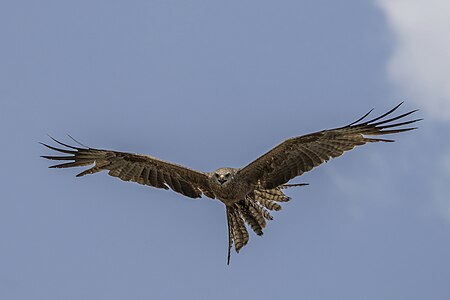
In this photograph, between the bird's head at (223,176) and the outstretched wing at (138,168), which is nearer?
the bird's head at (223,176)

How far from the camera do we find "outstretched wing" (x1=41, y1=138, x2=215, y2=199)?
21.2m

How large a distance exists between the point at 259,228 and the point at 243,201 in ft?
2.06


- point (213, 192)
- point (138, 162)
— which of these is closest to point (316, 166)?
point (213, 192)

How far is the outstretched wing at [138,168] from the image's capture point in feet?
69.5

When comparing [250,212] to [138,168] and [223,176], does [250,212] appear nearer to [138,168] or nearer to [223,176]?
[223,176]

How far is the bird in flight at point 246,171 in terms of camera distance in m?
19.7

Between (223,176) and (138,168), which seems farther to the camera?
(138,168)

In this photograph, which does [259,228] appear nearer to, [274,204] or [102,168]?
[274,204]

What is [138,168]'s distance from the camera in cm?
2147

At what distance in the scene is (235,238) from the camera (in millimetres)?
20781

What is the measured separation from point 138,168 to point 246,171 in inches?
84.6

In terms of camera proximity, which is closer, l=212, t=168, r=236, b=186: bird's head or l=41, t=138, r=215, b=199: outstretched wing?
l=212, t=168, r=236, b=186: bird's head

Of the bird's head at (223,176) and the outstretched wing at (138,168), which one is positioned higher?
the outstretched wing at (138,168)

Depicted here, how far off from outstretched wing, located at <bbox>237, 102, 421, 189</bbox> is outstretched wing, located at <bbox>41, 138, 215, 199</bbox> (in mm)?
1200
